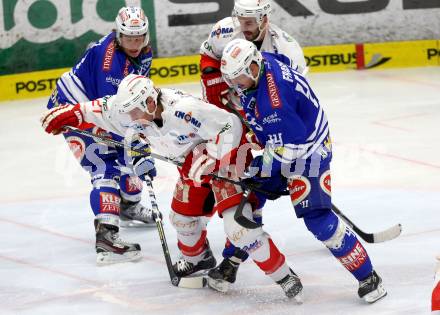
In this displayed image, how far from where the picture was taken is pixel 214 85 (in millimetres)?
5613

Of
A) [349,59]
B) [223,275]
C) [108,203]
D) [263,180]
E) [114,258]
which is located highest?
[263,180]

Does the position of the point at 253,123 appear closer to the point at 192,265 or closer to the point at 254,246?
the point at 254,246

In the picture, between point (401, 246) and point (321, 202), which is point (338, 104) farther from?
point (321, 202)

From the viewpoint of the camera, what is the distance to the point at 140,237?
6020 mm

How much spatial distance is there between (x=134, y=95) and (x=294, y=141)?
733 mm

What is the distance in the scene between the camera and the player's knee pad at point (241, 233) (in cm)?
469

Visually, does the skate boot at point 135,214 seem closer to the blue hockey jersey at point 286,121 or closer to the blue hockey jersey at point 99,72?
the blue hockey jersey at point 99,72

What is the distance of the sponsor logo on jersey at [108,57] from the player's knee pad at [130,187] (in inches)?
27.5

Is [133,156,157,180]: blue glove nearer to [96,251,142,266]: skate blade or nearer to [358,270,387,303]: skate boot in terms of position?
[96,251,142,266]: skate blade

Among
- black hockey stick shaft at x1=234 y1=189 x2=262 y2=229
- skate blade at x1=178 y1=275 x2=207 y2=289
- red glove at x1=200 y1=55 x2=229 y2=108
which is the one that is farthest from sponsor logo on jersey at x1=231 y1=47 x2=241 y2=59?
skate blade at x1=178 y1=275 x2=207 y2=289

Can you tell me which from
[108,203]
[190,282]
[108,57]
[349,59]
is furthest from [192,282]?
[349,59]

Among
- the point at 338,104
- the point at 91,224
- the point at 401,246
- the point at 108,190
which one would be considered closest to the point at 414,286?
the point at 401,246

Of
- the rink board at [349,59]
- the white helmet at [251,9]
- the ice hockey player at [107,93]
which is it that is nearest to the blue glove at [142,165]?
the ice hockey player at [107,93]

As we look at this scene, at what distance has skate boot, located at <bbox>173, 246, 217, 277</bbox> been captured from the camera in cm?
525
